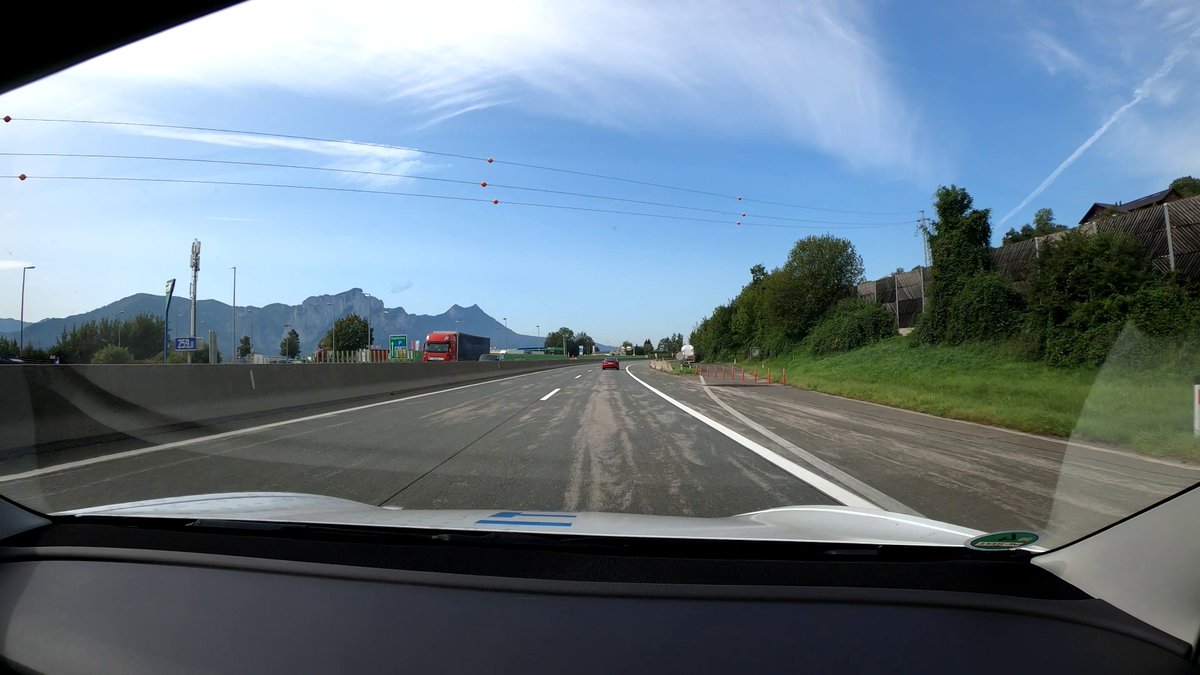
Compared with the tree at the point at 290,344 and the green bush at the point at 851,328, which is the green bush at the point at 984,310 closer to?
the green bush at the point at 851,328

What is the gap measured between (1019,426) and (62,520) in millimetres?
14101

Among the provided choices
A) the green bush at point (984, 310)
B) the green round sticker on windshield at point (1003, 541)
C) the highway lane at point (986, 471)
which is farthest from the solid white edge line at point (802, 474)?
the green bush at point (984, 310)

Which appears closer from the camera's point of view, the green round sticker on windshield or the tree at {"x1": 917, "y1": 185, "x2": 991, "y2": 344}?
the green round sticker on windshield

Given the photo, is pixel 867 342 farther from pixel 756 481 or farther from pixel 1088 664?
pixel 1088 664

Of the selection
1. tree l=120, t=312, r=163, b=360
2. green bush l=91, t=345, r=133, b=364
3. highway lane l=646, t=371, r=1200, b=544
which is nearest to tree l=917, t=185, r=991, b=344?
highway lane l=646, t=371, r=1200, b=544

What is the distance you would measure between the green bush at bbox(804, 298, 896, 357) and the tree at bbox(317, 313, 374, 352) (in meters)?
81.4

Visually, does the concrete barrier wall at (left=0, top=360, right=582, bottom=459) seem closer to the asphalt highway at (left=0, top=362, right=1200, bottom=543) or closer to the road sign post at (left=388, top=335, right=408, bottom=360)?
the asphalt highway at (left=0, top=362, right=1200, bottom=543)

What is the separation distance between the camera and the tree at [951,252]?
32656 millimetres

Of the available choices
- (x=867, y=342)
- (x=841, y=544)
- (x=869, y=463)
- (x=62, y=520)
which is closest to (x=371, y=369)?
(x=869, y=463)

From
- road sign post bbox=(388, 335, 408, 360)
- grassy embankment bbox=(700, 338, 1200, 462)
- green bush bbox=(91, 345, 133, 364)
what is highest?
road sign post bbox=(388, 335, 408, 360)

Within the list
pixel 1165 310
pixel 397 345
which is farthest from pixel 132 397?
pixel 397 345

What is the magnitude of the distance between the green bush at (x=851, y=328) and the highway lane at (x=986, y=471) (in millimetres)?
33983

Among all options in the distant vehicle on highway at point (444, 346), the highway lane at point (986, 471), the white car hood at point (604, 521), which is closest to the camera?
the white car hood at point (604, 521)

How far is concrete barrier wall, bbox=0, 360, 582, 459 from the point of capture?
8.59 metres
